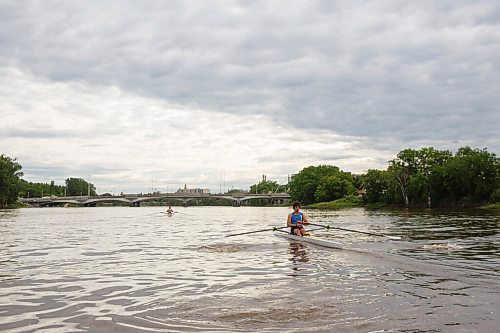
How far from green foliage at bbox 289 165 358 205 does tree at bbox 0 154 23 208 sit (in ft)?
321

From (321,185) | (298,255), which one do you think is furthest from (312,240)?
(321,185)

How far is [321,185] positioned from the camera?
16962 centimetres

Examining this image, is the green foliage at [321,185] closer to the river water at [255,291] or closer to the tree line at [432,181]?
the tree line at [432,181]

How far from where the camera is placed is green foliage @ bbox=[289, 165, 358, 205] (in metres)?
163

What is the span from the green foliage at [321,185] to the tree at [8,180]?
97.7 meters

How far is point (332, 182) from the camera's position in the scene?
537ft

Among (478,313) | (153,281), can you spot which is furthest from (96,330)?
(478,313)

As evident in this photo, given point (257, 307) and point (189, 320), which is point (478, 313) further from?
point (189, 320)

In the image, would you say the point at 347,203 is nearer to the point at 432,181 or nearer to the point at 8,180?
the point at 432,181

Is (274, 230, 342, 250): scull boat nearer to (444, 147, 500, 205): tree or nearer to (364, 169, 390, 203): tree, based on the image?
(444, 147, 500, 205): tree

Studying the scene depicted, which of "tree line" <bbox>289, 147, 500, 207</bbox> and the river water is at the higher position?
"tree line" <bbox>289, 147, 500, 207</bbox>

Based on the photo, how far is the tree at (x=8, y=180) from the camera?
13912 centimetres

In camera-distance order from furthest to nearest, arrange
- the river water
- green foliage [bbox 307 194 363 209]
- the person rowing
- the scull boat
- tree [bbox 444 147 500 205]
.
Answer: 1. green foliage [bbox 307 194 363 209]
2. tree [bbox 444 147 500 205]
3. the person rowing
4. the scull boat
5. the river water

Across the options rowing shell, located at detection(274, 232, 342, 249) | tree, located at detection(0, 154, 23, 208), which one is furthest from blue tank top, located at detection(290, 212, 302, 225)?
tree, located at detection(0, 154, 23, 208)
